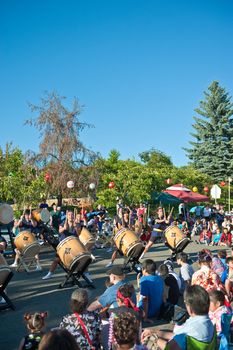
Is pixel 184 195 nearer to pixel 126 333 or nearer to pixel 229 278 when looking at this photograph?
pixel 229 278

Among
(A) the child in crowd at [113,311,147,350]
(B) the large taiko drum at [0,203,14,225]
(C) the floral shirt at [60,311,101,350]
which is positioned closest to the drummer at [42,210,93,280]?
(B) the large taiko drum at [0,203,14,225]

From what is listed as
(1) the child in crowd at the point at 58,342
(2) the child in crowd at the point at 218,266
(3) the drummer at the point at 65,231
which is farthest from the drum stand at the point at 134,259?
(1) the child in crowd at the point at 58,342

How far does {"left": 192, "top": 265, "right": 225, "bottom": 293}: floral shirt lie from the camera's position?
579 cm

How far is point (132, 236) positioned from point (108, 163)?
24.1 m

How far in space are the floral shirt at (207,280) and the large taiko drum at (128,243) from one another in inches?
124

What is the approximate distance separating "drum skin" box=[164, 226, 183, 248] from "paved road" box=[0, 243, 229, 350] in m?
0.80

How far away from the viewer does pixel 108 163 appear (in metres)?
33.2

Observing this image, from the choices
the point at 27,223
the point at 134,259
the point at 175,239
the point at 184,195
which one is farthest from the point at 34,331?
the point at 184,195

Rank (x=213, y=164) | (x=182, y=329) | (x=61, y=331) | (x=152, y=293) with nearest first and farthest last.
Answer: (x=61, y=331) < (x=182, y=329) < (x=152, y=293) < (x=213, y=164)

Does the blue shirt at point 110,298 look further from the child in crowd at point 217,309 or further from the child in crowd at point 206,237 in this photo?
the child in crowd at point 206,237

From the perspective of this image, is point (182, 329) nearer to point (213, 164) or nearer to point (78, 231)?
point (78, 231)

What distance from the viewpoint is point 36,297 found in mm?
7566

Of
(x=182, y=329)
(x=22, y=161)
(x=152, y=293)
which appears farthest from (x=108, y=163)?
(x=182, y=329)

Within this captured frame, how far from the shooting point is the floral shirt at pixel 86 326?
11.4 feet
